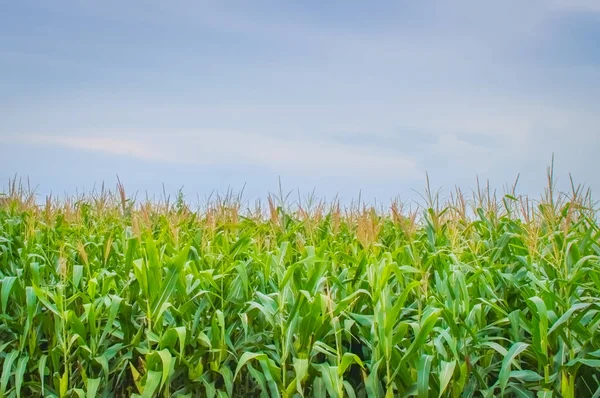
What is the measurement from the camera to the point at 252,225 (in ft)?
18.6

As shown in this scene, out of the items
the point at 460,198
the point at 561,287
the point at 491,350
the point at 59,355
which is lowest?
the point at 59,355

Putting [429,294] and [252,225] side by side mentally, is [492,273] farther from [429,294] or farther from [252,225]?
[252,225]

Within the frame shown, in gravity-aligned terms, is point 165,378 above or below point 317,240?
below

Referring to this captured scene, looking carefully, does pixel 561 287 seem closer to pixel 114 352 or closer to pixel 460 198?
pixel 460 198

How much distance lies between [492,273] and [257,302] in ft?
5.11

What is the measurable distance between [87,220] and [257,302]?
4.37m

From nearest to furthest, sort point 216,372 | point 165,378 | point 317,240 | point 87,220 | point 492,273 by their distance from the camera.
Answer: point 165,378 → point 216,372 → point 492,273 → point 317,240 → point 87,220

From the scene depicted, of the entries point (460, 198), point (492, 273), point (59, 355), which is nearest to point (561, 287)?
point (492, 273)

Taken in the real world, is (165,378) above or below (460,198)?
below

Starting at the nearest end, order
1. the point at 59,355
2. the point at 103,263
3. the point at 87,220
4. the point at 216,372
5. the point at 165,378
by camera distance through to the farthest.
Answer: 1. the point at 165,378
2. the point at 216,372
3. the point at 59,355
4. the point at 103,263
5. the point at 87,220

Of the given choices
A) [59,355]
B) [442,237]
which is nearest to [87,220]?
[59,355]

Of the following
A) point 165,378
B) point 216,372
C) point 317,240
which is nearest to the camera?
point 165,378

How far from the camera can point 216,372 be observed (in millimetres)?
3562

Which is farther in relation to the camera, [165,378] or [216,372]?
[216,372]
